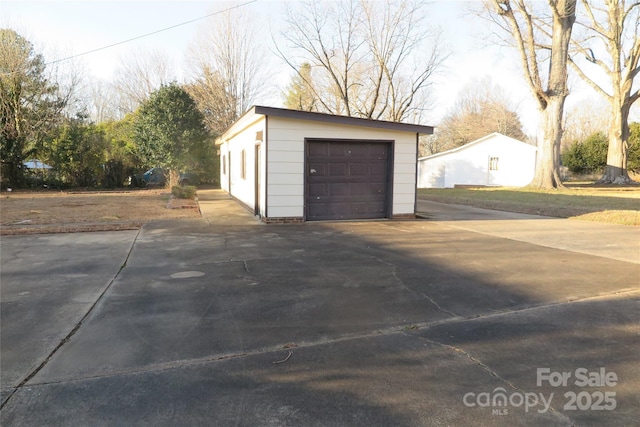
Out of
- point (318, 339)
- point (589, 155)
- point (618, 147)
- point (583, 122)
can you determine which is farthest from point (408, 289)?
point (583, 122)

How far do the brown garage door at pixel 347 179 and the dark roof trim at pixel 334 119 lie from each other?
0.55m

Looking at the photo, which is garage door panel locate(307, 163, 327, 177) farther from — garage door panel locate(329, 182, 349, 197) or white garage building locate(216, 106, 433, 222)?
garage door panel locate(329, 182, 349, 197)

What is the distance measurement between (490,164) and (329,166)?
27287mm

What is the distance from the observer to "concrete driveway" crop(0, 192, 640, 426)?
2.68 meters

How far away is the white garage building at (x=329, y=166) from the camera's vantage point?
421 inches

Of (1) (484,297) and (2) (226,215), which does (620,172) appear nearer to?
(2) (226,215)

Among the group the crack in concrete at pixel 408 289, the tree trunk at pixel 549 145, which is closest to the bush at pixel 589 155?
the tree trunk at pixel 549 145

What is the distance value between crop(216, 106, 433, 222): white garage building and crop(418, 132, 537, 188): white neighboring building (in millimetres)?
24892

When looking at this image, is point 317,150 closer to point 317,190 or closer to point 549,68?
point 317,190

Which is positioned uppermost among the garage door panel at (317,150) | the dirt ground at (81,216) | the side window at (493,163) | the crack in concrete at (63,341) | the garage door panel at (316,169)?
the side window at (493,163)

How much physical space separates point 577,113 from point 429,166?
34.1m

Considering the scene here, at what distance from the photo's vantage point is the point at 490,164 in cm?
3441

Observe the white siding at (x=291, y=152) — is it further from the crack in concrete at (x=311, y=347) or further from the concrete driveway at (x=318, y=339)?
the crack in concrete at (x=311, y=347)

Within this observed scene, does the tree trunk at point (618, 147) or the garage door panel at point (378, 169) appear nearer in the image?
the garage door panel at point (378, 169)
